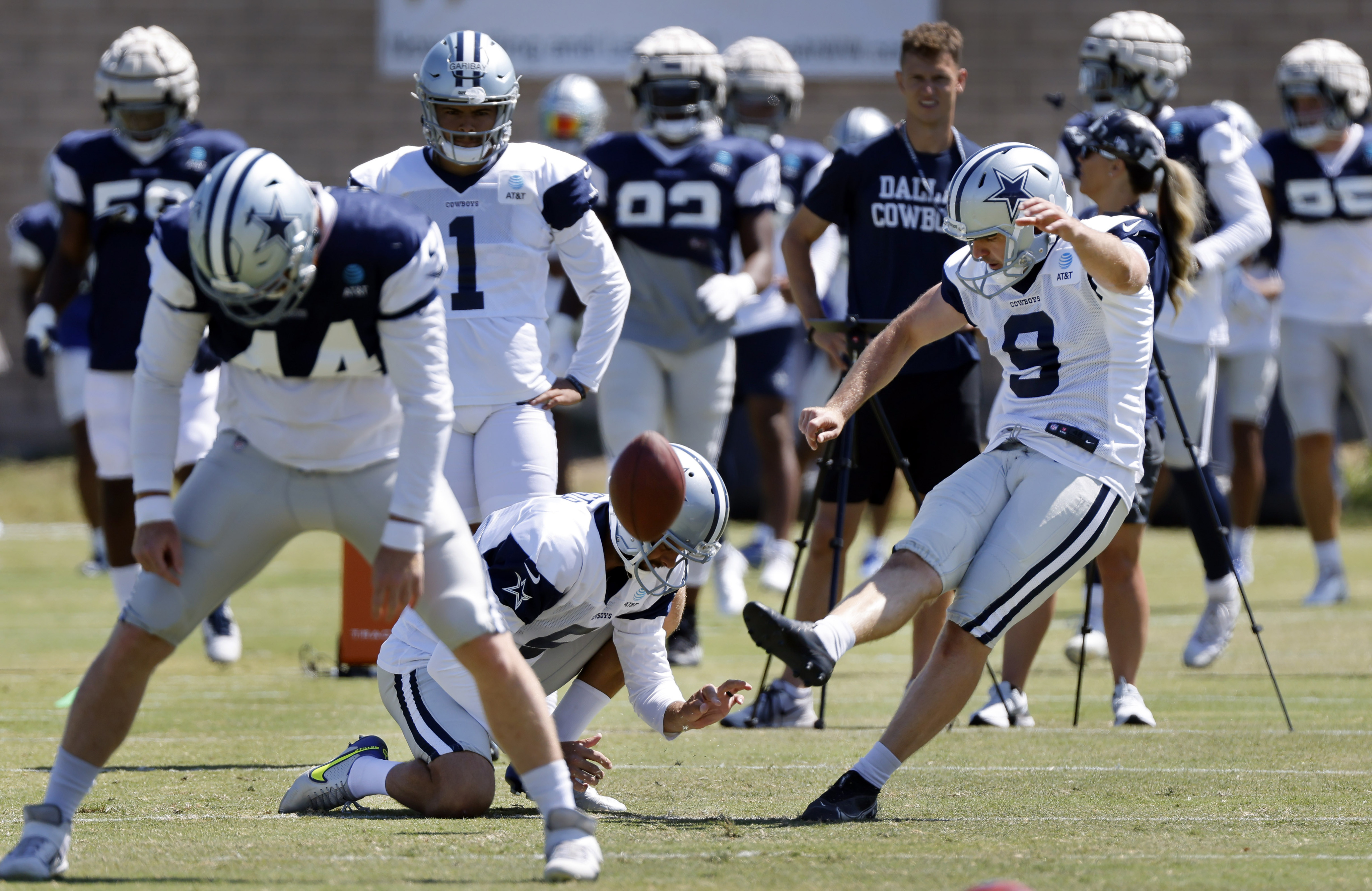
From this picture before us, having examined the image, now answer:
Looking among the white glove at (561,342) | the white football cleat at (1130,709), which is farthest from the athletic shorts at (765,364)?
the white football cleat at (1130,709)

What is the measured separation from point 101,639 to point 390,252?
5.27 meters

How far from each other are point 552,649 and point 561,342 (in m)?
5.20

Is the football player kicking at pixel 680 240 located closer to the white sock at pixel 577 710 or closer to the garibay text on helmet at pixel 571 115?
the white sock at pixel 577 710

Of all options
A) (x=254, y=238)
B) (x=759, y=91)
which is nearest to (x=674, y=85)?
(x=759, y=91)

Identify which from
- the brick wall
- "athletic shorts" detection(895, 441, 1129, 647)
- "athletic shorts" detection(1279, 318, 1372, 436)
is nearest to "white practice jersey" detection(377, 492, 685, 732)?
"athletic shorts" detection(895, 441, 1129, 647)

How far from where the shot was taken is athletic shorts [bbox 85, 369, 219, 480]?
23.5 feet

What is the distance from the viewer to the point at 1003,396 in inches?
191

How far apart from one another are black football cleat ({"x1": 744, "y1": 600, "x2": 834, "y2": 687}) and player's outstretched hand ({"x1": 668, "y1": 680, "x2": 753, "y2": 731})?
16 cm

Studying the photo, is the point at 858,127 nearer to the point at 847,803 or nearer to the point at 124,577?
the point at 124,577

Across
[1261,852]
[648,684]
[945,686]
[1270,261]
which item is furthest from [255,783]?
[1270,261]

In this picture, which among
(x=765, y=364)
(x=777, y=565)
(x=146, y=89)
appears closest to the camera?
(x=146, y=89)

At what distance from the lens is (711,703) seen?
4254 mm

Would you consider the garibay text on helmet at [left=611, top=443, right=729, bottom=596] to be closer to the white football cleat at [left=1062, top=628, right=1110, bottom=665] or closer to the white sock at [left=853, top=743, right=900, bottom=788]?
the white sock at [left=853, top=743, right=900, bottom=788]

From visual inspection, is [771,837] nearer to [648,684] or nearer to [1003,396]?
[648,684]
